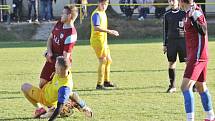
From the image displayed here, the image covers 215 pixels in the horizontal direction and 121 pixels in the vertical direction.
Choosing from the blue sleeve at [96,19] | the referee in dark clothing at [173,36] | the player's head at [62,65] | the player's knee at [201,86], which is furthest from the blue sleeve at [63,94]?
the blue sleeve at [96,19]

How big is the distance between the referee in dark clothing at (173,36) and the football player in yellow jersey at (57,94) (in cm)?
350

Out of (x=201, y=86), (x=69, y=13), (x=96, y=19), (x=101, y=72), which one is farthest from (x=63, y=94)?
(x=101, y=72)

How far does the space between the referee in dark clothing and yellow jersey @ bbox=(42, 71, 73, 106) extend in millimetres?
3590

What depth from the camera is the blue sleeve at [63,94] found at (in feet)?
30.0

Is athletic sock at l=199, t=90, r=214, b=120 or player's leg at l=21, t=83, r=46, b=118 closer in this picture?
athletic sock at l=199, t=90, r=214, b=120

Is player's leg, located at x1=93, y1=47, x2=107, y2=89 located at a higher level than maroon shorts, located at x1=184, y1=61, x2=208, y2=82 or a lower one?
lower

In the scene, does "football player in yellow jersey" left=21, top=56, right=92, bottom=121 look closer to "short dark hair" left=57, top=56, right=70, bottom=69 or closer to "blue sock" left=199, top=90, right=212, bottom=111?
"short dark hair" left=57, top=56, right=70, bottom=69

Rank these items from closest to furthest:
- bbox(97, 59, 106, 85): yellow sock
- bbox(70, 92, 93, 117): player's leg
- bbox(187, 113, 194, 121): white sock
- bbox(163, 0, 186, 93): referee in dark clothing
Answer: bbox(187, 113, 194, 121): white sock
bbox(70, 92, 93, 117): player's leg
bbox(163, 0, 186, 93): referee in dark clothing
bbox(97, 59, 106, 85): yellow sock

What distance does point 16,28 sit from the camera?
32406 millimetres

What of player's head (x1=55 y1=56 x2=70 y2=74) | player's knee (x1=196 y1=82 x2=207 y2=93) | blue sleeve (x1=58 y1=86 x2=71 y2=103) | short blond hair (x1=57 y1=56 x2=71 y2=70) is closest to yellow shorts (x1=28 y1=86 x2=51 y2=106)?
blue sleeve (x1=58 y1=86 x2=71 y2=103)

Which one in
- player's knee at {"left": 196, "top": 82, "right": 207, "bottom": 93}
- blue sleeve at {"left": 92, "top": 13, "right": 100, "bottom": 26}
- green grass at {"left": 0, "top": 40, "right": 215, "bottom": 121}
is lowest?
green grass at {"left": 0, "top": 40, "right": 215, "bottom": 121}

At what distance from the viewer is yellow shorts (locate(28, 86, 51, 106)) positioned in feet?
32.1

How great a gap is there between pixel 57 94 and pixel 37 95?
0.51m

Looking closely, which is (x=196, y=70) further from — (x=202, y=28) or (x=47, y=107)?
(x=47, y=107)
